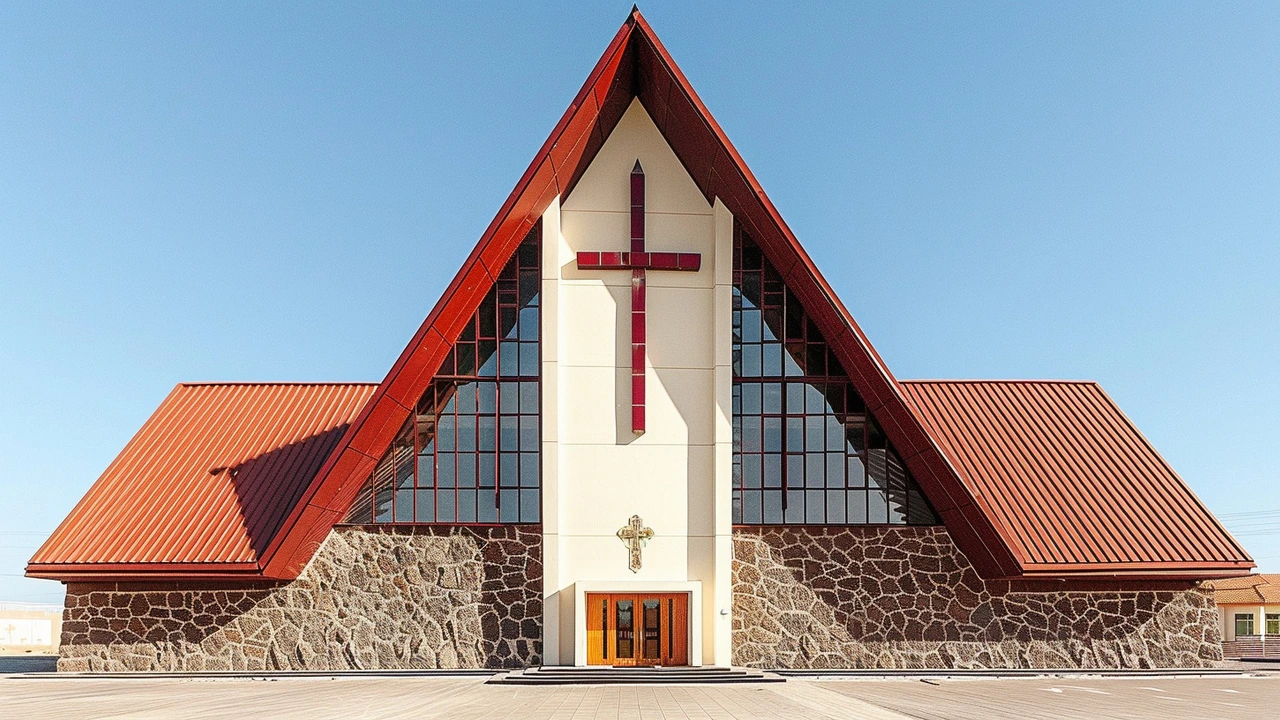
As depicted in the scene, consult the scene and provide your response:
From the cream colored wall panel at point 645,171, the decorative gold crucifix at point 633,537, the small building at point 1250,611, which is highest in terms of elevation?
the cream colored wall panel at point 645,171

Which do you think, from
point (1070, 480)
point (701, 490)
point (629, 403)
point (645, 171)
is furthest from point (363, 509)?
point (1070, 480)

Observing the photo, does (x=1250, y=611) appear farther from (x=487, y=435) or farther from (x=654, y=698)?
(x=487, y=435)

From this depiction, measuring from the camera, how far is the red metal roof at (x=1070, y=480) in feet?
61.4

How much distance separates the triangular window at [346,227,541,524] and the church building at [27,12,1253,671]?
4cm

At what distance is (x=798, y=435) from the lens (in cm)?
1944

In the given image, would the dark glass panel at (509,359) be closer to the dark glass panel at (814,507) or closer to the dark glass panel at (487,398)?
the dark glass panel at (487,398)

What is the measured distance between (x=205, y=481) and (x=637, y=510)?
29.3 feet

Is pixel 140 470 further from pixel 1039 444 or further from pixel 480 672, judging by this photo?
pixel 1039 444

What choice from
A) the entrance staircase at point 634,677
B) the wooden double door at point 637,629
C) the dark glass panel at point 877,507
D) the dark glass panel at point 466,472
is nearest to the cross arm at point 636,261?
the dark glass panel at point 466,472

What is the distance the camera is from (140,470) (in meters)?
20.7

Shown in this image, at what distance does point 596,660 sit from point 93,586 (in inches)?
379

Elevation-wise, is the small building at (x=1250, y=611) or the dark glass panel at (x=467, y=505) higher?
the dark glass panel at (x=467, y=505)

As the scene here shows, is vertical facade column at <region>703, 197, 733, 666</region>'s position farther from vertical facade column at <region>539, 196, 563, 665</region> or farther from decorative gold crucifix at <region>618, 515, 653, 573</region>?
vertical facade column at <region>539, 196, 563, 665</region>

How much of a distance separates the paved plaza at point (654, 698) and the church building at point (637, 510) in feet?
4.66
